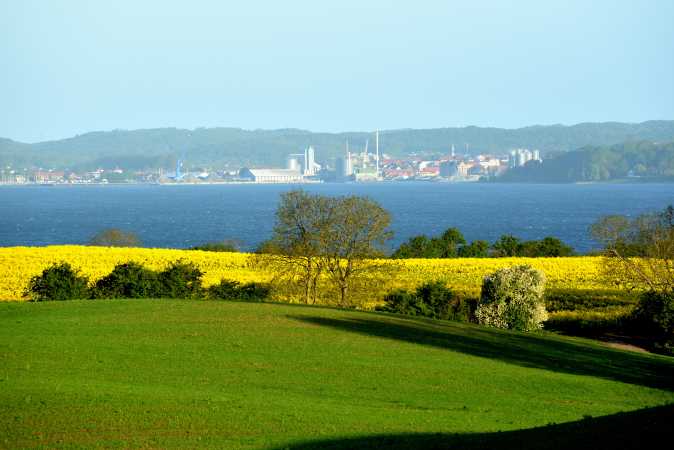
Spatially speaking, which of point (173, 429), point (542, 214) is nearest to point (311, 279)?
point (173, 429)

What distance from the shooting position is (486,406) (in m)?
19.6

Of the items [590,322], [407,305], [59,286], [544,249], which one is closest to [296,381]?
[407,305]

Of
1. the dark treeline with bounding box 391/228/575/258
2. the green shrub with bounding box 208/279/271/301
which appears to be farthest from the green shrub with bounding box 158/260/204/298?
the dark treeline with bounding box 391/228/575/258

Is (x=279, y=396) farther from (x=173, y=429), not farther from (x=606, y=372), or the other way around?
(x=606, y=372)

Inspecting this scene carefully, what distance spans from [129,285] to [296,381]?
62.9ft

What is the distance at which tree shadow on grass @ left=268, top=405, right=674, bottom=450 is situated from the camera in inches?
467

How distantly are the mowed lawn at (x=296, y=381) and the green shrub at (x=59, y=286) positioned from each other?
400 centimetres

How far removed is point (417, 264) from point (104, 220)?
105 meters

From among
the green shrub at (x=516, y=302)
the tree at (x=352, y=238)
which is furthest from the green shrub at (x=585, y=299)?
the tree at (x=352, y=238)

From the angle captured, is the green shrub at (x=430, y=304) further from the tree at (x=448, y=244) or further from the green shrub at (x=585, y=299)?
the tree at (x=448, y=244)

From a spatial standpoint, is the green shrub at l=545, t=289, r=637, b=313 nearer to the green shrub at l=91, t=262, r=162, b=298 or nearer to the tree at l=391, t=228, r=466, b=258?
the green shrub at l=91, t=262, r=162, b=298

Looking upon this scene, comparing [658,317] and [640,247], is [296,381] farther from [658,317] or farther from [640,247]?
[640,247]

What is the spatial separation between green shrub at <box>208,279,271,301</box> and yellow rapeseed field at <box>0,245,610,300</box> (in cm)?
604

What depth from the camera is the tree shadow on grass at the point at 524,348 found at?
1017 inches
